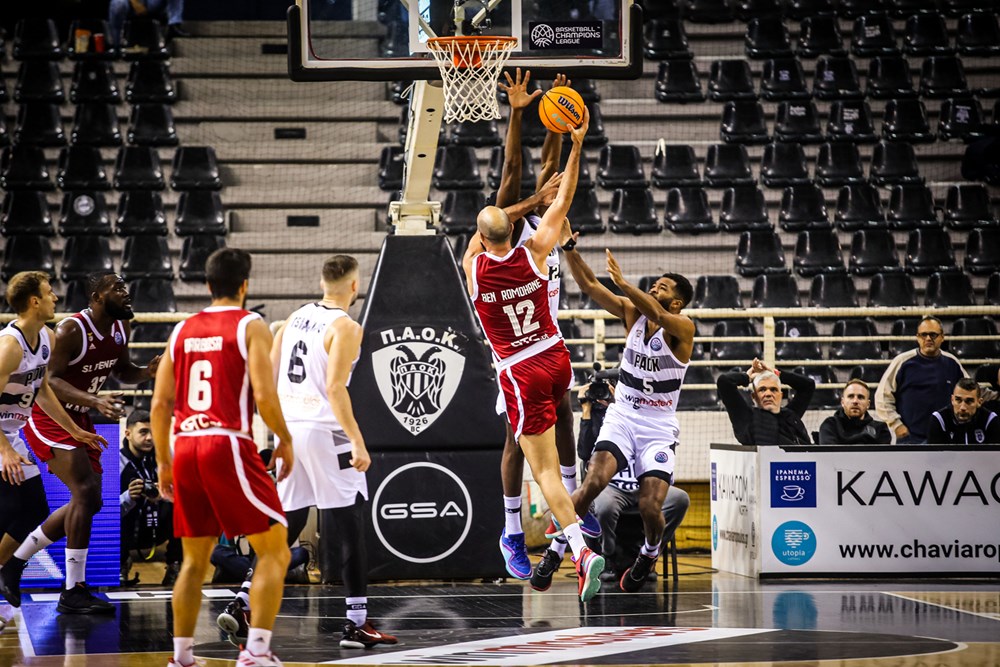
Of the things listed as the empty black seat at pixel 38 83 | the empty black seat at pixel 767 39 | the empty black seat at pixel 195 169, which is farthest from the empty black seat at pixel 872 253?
the empty black seat at pixel 38 83

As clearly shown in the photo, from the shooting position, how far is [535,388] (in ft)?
26.3

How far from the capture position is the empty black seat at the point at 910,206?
16328mm

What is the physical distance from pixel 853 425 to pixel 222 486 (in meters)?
6.95

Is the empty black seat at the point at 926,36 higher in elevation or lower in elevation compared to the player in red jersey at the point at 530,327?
higher

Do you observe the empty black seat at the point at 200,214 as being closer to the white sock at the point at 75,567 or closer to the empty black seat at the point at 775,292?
the empty black seat at the point at 775,292

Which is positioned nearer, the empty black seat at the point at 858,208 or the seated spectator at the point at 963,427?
the seated spectator at the point at 963,427

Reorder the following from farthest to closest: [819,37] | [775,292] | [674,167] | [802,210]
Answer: [819,37] → [674,167] → [802,210] → [775,292]

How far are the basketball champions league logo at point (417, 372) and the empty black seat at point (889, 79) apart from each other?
9.18 m

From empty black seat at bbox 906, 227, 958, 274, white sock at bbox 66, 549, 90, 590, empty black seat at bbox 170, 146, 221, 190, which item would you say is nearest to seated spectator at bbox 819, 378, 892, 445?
empty black seat at bbox 906, 227, 958, 274

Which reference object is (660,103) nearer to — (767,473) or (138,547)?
(767,473)

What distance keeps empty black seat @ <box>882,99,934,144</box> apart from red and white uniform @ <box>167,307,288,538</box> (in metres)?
12.9

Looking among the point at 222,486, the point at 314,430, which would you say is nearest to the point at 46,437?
the point at 314,430

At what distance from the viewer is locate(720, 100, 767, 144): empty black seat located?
16844 millimetres

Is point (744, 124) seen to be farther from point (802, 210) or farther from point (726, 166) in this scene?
point (802, 210)
